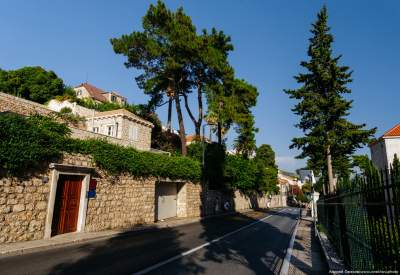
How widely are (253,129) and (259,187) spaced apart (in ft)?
43.5

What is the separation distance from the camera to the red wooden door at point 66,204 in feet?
41.6

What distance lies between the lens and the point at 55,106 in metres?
33.8

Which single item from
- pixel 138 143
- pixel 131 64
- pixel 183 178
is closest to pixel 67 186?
pixel 183 178

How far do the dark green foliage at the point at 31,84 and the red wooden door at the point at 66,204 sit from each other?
3607cm

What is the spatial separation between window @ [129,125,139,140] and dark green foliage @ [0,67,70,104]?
2354 cm

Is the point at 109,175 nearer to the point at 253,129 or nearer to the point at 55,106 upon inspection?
the point at 55,106

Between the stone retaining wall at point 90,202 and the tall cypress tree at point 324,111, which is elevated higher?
the tall cypress tree at point 324,111

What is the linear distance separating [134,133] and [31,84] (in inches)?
1082

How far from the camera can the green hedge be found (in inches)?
405

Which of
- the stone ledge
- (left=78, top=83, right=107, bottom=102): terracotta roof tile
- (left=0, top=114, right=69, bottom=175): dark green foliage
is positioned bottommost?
the stone ledge

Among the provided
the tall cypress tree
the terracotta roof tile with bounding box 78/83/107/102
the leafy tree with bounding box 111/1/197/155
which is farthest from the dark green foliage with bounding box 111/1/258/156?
the terracotta roof tile with bounding box 78/83/107/102

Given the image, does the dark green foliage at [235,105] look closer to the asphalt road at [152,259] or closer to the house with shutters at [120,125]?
the house with shutters at [120,125]

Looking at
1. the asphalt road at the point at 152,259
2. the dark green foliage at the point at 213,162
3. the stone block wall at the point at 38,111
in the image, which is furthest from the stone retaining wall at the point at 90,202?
the dark green foliage at the point at 213,162

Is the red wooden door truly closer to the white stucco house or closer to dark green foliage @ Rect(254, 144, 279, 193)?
the white stucco house
